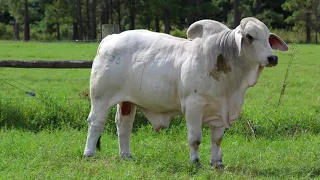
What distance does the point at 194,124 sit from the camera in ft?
18.2

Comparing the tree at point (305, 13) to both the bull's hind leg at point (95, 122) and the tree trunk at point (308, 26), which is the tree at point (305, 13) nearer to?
the tree trunk at point (308, 26)

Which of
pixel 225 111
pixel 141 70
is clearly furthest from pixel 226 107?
pixel 141 70

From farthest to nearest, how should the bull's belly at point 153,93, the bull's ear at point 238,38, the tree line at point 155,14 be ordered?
1. the tree line at point 155,14
2. the bull's belly at point 153,93
3. the bull's ear at point 238,38

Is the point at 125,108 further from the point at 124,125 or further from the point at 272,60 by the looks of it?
the point at 272,60

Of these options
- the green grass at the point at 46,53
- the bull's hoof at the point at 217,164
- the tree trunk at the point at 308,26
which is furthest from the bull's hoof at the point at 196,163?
the tree trunk at the point at 308,26

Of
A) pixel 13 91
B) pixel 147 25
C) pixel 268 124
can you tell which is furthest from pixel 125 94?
pixel 147 25

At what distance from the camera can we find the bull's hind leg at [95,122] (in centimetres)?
604

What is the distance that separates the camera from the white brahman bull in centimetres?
540

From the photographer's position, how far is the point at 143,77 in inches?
226

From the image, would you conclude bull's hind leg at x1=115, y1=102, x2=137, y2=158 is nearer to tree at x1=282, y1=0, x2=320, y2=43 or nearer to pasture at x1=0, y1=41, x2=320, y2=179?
pasture at x1=0, y1=41, x2=320, y2=179

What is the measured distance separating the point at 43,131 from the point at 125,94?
2193 mm

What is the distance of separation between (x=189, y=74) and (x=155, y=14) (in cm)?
3851

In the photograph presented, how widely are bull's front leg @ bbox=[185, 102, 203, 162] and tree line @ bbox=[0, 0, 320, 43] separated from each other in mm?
33012

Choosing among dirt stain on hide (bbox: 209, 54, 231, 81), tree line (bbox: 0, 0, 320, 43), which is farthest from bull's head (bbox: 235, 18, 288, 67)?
tree line (bbox: 0, 0, 320, 43)
